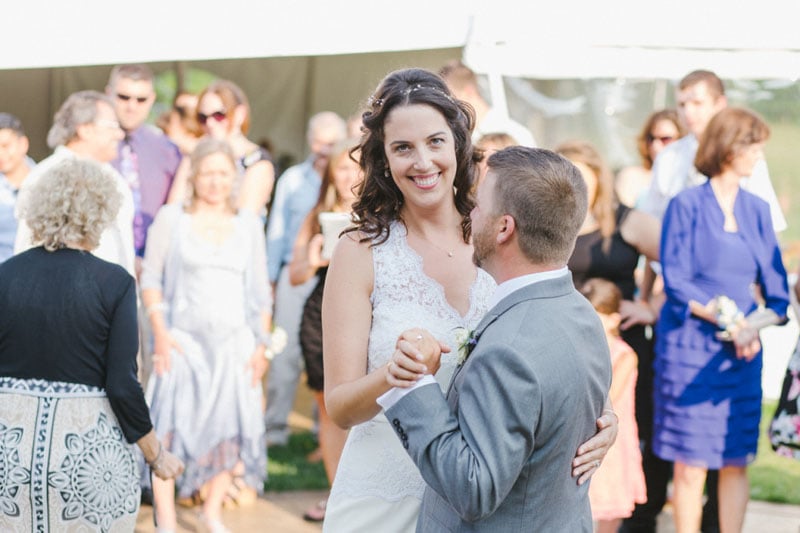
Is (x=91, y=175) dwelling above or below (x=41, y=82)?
below

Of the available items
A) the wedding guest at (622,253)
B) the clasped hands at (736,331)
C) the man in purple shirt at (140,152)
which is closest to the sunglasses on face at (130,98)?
the man in purple shirt at (140,152)

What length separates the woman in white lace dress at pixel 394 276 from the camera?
281 cm

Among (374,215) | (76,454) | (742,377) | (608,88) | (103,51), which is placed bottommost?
(76,454)

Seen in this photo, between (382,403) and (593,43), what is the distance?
6.65m

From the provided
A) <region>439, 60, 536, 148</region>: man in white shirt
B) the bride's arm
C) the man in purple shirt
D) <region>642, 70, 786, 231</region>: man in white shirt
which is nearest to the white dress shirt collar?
the bride's arm

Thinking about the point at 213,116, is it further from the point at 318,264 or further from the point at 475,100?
the point at 475,100

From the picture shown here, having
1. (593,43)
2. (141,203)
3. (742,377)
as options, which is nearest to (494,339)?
(742,377)

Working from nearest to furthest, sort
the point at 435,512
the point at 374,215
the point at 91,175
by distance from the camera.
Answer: the point at 435,512 → the point at 374,215 → the point at 91,175

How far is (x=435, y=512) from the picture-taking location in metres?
2.42

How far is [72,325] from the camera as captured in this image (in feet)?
12.4

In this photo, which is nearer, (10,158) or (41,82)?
(10,158)

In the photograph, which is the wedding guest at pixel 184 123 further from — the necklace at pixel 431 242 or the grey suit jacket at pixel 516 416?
the grey suit jacket at pixel 516 416

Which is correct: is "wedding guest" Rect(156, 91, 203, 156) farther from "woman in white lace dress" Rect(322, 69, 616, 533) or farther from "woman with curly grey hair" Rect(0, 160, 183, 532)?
"woman in white lace dress" Rect(322, 69, 616, 533)

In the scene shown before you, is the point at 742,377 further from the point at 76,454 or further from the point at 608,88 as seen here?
the point at 608,88
